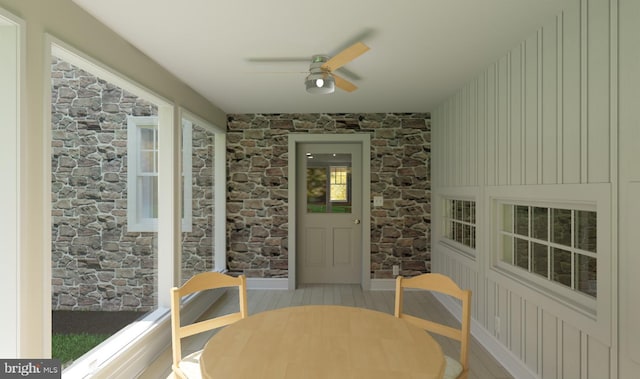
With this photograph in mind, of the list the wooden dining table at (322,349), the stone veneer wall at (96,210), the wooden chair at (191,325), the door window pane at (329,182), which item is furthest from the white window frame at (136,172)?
the wooden dining table at (322,349)

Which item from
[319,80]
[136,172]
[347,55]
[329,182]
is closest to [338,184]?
[329,182]

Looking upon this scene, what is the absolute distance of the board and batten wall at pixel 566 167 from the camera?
5.08ft

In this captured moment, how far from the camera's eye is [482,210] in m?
3.03

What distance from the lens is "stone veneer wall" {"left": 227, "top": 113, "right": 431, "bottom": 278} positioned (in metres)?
4.60

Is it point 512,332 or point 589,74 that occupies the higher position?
point 589,74

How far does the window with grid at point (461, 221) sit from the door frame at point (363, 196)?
102 centimetres

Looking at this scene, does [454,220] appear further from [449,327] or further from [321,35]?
[321,35]

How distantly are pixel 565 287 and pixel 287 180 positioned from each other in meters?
3.34

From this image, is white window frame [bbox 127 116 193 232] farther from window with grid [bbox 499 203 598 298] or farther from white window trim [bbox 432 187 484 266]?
window with grid [bbox 499 203 598 298]

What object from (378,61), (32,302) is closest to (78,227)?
(32,302)

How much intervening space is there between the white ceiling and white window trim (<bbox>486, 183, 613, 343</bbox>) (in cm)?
106

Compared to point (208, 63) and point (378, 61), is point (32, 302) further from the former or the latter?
point (378, 61)

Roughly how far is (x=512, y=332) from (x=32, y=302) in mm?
3008

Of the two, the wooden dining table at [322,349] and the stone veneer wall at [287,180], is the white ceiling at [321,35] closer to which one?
the stone veneer wall at [287,180]
